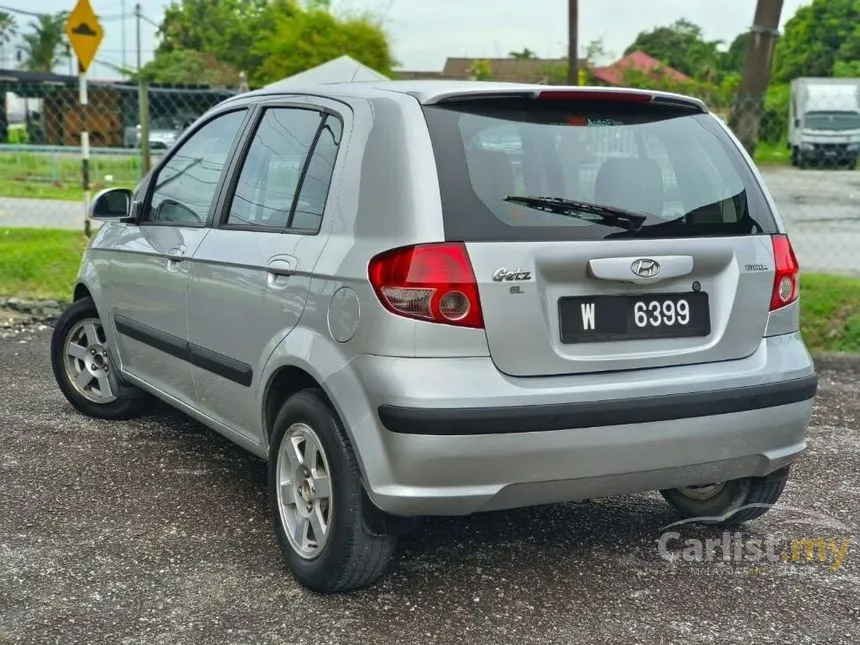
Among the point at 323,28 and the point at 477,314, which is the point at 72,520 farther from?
the point at 323,28

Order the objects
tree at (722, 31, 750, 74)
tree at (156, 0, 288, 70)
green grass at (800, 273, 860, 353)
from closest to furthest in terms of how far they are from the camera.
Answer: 1. green grass at (800, 273, 860, 353)
2. tree at (156, 0, 288, 70)
3. tree at (722, 31, 750, 74)

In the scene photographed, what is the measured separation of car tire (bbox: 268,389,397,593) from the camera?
336 cm

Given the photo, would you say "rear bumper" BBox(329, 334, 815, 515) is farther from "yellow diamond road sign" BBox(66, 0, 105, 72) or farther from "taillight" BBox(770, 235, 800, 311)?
"yellow diamond road sign" BBox(66, 0, 105, 72)

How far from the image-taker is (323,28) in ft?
141

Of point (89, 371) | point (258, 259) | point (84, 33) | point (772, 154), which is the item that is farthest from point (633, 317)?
point (772, 154)

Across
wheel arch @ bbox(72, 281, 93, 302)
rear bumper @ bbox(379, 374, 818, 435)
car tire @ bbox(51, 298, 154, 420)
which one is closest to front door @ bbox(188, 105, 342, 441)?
rear bumper @ bbox(379, 374, 818, 435)

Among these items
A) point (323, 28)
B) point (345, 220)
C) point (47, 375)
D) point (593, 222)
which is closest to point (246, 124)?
point (345, 220)

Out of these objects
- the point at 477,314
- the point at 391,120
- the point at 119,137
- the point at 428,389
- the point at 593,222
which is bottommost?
the point at 119,137

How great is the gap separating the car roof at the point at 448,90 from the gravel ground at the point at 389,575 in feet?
5.36

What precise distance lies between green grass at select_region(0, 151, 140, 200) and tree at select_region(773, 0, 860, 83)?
4144cm

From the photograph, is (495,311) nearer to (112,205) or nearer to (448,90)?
(448,90)

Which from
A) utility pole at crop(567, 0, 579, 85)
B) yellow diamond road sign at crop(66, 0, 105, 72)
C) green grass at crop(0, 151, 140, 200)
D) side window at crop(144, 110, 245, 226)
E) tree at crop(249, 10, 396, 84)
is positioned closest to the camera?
side window at crop(144, 110, 245, 226)

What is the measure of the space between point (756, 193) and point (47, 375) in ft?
16.0

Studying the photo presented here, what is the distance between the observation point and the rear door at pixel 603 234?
323 centimetres
